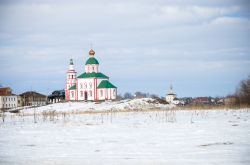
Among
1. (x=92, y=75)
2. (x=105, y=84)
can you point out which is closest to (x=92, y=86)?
(x=92, y=75)

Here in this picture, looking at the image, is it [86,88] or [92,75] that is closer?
[92,75]

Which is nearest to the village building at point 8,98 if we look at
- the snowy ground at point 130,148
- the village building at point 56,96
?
the village building at point 56,96

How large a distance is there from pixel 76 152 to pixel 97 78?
64129 millimetres

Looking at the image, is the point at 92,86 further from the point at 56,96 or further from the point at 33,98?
the point at 33,98

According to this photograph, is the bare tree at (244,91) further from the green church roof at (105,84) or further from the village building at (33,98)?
the village building at (33,98)

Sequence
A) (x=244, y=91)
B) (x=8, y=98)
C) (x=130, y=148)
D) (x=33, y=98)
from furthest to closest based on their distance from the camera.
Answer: (x=33, y=98), (x=8, y=98), (x=244, y=91), (x=130, y=148)

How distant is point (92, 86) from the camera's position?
75375 millimetres

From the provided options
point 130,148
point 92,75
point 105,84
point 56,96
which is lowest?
point 130,148

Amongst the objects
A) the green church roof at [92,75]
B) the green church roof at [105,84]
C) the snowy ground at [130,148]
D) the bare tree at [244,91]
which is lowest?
the snowy ground at [130,148]

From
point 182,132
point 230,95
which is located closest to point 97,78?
point 230,95

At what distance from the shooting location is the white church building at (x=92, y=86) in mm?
74938

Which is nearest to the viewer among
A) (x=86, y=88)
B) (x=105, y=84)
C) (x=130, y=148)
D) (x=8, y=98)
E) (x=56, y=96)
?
(x=130, y=148)

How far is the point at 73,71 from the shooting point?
271ft

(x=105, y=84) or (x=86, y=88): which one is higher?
(x=105, y=84)
